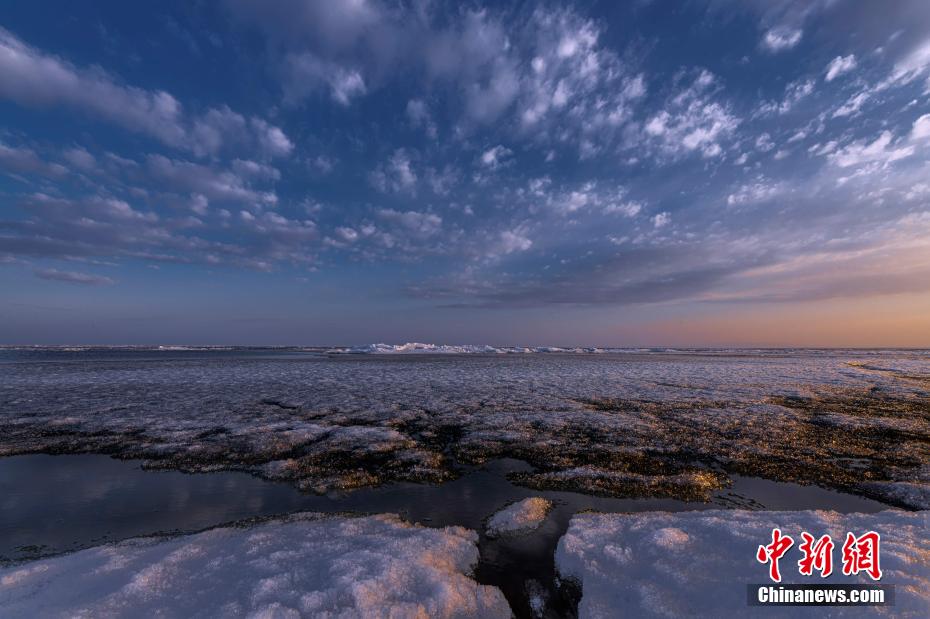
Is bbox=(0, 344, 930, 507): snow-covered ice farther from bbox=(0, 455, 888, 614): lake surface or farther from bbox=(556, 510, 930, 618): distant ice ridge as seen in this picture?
bbox=(556, 510, 930, 618): distant ice ridge

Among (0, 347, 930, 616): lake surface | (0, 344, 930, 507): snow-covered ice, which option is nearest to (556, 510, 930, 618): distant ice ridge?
(0, 347, 930, 616): lake surface

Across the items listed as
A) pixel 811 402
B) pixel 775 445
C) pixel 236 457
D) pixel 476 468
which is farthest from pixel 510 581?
pixel 811 402

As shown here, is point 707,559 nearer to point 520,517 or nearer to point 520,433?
point 520,517

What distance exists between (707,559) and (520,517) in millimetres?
2048

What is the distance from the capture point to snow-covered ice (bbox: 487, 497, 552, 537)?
15.5 feet

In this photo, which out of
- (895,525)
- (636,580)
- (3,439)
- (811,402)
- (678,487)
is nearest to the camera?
(636,580)

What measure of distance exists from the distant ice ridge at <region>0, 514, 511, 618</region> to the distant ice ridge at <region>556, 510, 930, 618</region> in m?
1.00

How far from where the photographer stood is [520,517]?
16.3 feet

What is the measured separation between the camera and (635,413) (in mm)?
11430

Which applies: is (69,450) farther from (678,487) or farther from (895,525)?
(895,525)

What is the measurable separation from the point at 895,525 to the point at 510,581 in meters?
4.30

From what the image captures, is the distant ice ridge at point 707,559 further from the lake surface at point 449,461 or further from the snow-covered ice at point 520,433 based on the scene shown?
the snow-covered ice at point 520,433

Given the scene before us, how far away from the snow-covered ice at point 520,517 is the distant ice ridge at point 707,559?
0.51 meters

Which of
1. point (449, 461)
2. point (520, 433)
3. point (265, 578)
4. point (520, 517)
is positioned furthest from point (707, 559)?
point (520, 433)
